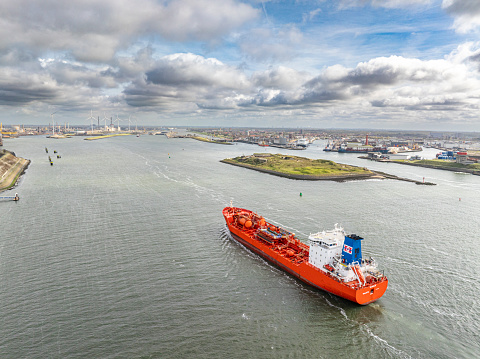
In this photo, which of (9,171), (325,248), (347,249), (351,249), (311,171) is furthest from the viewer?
(311,171)

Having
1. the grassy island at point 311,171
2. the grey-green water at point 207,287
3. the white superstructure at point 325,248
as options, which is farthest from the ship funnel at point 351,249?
the grassy island at point 311,171

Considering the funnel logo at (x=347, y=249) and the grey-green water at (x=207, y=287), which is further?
the funnel logo at (x=347, y=249)

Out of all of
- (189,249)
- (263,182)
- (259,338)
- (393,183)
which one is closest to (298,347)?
(259,338)

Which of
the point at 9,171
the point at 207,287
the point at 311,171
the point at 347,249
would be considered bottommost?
the point at 207,287

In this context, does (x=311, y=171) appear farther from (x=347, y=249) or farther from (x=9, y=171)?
(x=9, y=171)

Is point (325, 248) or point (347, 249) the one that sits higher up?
point (347, 249)

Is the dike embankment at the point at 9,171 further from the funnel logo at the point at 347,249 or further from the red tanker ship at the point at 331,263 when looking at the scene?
the funnel logo at the point at 347,249

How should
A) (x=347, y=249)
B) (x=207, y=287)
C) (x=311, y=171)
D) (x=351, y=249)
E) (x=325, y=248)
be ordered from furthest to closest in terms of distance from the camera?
(x=311, y=171), (x=325, y=248), (x=207, y=287), (x=347, y=249), (x=351, y=249)

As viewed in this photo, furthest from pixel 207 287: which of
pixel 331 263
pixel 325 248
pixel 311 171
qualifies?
pixel 311 171
